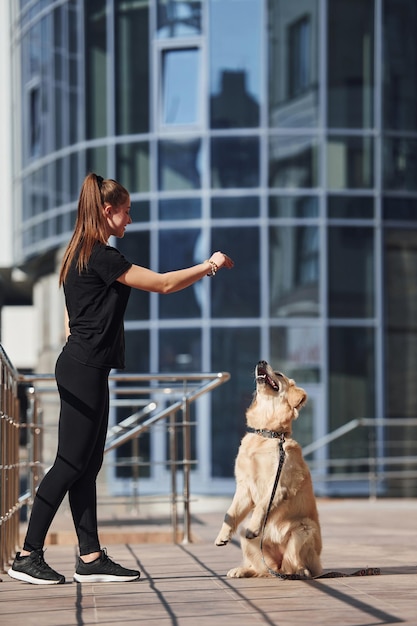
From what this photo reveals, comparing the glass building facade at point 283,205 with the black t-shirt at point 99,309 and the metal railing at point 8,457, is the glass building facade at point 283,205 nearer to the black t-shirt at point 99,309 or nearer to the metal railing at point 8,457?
the metal railing at point 8,457

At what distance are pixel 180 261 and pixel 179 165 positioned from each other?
1.46m

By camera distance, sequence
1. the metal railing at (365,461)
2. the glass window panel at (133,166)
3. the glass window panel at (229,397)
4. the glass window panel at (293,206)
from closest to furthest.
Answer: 1. the metal railing at (365,461)
2. the glass window panel at (229,397)
3. the glass window panel at (293,206)
4. the glass window panel at (133,166)

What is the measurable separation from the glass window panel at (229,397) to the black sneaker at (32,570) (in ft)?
42.9

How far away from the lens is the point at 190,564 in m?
7.30

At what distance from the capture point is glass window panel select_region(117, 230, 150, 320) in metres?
19.6

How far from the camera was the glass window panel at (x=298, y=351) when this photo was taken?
19297 mm

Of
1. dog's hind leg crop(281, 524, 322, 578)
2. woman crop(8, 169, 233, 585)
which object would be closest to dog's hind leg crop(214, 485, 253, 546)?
dog's hind leg crop(281, 524, 322, 578)

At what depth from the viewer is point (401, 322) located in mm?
19891

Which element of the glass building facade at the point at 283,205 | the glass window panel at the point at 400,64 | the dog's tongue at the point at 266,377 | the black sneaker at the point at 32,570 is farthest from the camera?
the glass window panel at the point at 400,64

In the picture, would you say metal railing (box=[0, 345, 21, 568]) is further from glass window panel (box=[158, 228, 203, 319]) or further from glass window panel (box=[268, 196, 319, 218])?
glass window panel (box=[268, 196, 319, 218])

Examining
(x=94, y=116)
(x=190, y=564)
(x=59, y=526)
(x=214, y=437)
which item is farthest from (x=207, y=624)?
(x=94, y=116)

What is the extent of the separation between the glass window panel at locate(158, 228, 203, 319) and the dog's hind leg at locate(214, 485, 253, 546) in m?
13.2

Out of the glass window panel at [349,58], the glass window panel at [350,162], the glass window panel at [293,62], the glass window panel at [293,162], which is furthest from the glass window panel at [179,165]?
the glass window panel at [349,58]

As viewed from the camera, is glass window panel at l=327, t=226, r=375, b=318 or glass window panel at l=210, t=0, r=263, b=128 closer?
glass window panel at l=327, t=226, r=375, b=318
